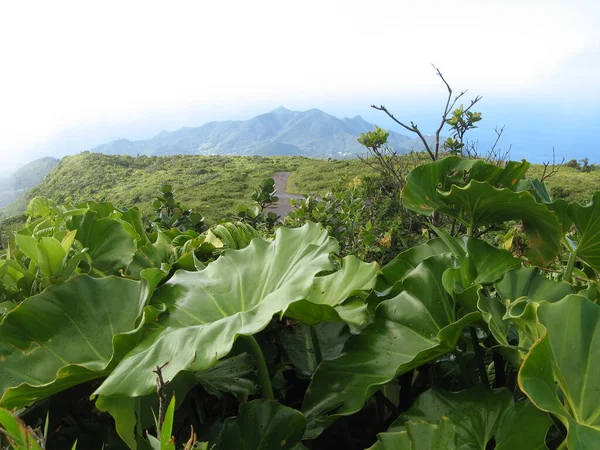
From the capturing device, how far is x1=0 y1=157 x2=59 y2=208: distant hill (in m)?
74.8

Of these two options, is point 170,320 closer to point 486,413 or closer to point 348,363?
point 348,363

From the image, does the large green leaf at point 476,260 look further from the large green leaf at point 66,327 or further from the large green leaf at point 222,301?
the large green leaf at point 66,327

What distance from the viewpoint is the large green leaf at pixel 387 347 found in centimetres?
53

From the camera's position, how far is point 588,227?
74cm

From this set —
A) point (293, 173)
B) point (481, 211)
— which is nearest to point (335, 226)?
point (481, 211)

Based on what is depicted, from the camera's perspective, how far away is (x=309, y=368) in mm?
719

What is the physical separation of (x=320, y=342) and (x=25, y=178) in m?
96.8

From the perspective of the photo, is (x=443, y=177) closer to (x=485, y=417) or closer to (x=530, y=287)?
(x=530, y=287)

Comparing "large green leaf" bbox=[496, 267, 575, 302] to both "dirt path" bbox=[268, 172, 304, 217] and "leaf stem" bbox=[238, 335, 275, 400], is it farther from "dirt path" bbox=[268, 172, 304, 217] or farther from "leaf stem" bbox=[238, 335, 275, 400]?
"dirt path" bbox=[268, 172, 304, 217]

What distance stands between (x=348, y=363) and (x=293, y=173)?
2535cm

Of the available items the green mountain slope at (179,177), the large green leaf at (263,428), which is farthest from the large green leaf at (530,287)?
the green mountain slope at (179,177)

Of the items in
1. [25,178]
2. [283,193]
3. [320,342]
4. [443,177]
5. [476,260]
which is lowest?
[25,178]

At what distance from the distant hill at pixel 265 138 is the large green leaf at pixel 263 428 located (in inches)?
5292

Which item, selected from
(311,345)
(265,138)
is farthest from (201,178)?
(265,138)
